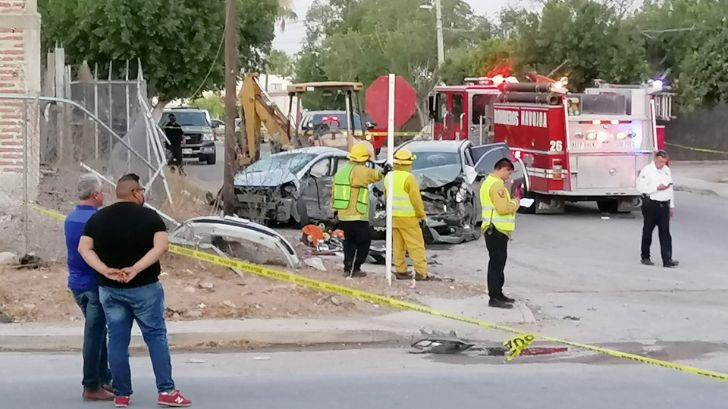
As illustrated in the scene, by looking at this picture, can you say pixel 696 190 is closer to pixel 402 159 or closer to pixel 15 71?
pixel 402 159

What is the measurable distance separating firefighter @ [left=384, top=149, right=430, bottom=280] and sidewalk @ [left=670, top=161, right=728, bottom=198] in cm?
1717

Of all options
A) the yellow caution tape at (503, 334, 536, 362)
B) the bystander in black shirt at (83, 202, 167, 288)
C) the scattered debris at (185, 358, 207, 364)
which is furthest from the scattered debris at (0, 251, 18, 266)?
the yellow caution tape at (503, 334, 536, 362)

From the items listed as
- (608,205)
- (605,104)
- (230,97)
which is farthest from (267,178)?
(608,205)

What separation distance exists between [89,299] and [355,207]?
603cm

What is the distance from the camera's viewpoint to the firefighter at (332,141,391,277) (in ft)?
44.8

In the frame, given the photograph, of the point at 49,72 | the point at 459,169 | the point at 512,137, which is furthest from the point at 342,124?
the point at 459,169

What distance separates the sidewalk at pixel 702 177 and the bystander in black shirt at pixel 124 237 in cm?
2359

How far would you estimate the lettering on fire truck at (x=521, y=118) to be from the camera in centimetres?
2291

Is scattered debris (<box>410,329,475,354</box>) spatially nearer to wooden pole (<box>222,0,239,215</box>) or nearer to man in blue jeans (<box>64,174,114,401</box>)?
man in blue jeans (<box>64,174,114,401</box>)

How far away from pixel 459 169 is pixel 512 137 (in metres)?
5.70

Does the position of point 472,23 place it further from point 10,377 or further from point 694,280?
point 10,377

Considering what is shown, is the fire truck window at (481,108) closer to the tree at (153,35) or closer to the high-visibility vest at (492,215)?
the tree at (153,35)

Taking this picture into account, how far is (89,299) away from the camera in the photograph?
7.92m

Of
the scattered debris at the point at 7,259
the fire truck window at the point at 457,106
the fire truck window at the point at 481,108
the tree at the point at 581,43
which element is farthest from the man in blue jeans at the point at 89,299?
the tree at the point at 581,43
